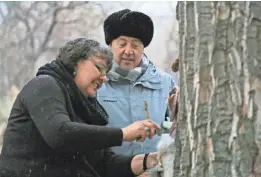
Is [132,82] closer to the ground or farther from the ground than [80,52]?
closer to the ground

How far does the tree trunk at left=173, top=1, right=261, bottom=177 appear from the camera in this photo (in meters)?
1.80

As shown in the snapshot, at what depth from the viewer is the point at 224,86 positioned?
5.96 feet

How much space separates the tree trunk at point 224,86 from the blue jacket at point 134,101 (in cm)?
132

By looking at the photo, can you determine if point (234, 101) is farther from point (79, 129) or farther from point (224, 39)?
point (79, 129)

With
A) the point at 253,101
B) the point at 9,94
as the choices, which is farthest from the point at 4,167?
the point at 9,94

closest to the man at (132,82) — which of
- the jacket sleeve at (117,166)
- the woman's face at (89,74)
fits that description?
the jacket sleeve at (117,166)

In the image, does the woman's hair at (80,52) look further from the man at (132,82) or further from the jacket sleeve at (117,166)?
the man at (132,82)

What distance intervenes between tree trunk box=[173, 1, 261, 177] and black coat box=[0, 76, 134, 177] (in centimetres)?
59

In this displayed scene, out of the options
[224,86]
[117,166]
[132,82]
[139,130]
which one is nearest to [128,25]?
[132,82]

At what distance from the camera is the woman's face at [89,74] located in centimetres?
263

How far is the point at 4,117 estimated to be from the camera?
12484mm

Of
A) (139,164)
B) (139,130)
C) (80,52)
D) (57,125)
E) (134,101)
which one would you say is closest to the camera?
(57,125)

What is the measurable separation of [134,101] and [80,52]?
2.39 ft

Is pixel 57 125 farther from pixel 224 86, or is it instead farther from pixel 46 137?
pixel 224 86
